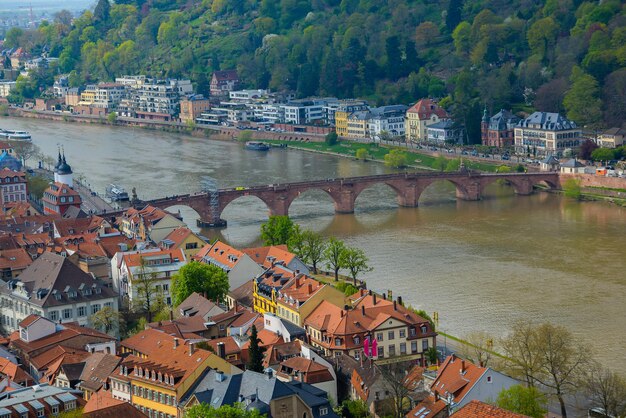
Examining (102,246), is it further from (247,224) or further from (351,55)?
(351,55)

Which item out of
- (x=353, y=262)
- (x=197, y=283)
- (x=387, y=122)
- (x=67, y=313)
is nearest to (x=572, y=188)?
(x=353, y=262)

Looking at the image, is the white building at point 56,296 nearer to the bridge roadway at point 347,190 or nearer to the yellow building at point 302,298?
the yellow building at point 302,298

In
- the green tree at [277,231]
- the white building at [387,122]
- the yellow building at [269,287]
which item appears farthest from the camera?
the white building at [387,122]

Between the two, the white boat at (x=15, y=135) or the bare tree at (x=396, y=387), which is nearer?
the bare tree at (x=396, y=387)

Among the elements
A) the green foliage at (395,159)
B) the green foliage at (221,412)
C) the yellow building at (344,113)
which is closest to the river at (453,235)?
the green foliage at (395,159)

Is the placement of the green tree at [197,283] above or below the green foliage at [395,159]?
above

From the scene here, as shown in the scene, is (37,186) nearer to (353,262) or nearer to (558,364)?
(353,262)

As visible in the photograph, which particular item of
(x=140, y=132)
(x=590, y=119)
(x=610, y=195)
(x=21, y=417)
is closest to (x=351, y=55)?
(x=140, y=132)
